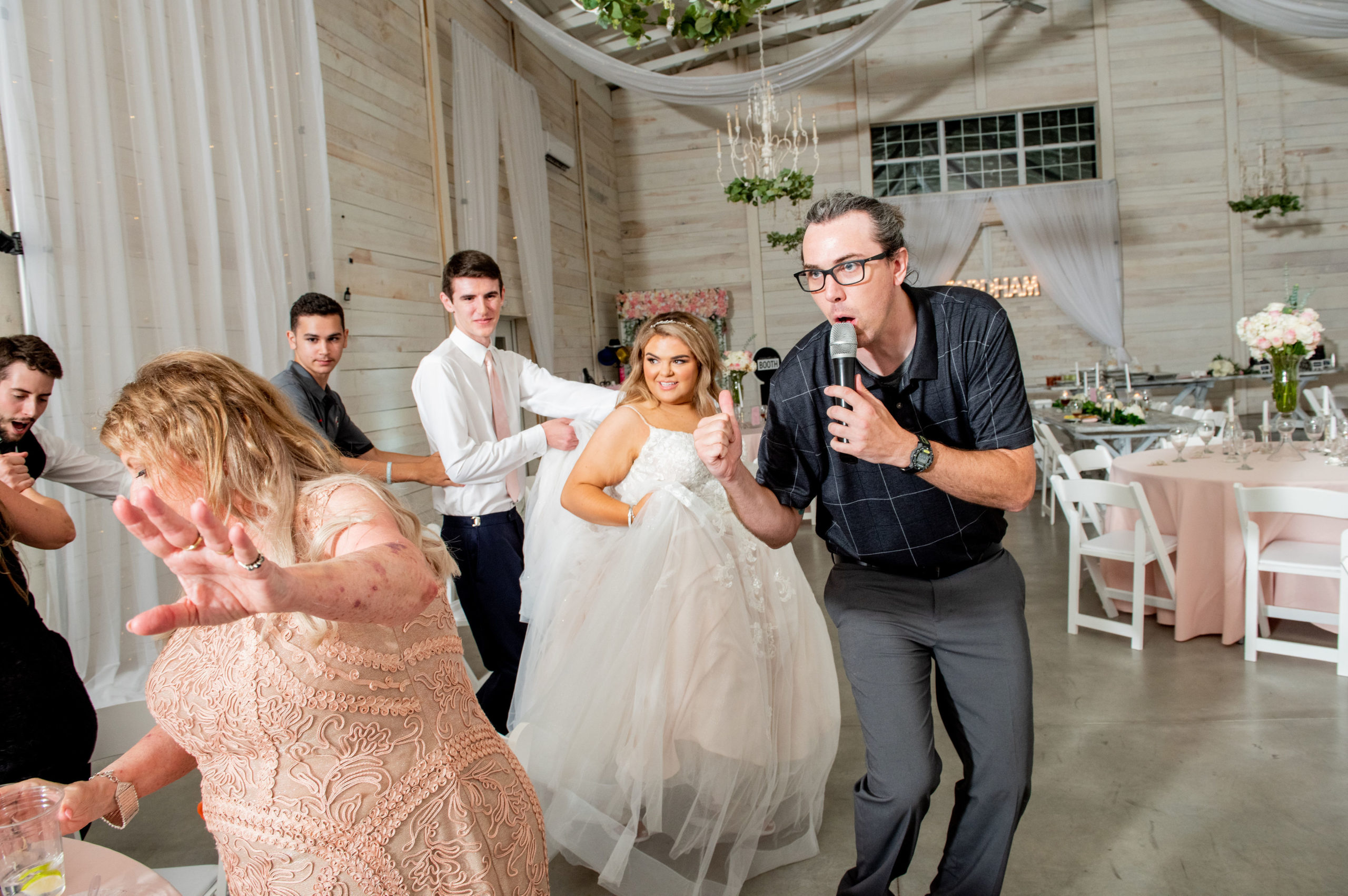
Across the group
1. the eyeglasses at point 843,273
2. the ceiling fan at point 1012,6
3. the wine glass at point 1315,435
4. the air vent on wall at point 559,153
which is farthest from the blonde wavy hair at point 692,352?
the ceiling fan at point 1012,6

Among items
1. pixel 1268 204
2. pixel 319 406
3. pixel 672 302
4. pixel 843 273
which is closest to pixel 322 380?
pixel 319 406

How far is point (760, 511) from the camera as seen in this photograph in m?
1.96

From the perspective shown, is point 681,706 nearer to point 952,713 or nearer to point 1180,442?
point 952,713

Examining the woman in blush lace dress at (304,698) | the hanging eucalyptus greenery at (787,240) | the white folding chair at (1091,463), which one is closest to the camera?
the woman in blush lace dress at (304,698)

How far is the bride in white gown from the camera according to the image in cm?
245

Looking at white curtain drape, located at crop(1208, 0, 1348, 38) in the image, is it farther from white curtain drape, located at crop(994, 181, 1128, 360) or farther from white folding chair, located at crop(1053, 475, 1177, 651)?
white folding chair, located at crop(1053, 475, 1177, 651)

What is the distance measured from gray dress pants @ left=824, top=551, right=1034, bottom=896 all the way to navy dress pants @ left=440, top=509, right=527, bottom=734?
1.56 meters

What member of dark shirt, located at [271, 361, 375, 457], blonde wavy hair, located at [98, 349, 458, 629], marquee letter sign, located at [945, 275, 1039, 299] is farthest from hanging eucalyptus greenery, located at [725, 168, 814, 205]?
blonde wavy hair, located at [98, 349, 458, 629]

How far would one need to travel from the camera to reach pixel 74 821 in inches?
51.4

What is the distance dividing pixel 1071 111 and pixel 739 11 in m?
9.53

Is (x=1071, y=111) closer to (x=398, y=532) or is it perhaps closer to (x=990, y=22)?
(x=990, y=22)

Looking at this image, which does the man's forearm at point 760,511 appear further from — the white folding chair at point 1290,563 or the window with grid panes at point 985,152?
the window with grid panes at point 985,152

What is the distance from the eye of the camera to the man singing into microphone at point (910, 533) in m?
1.80

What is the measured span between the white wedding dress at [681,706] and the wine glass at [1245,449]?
281 centimetres
